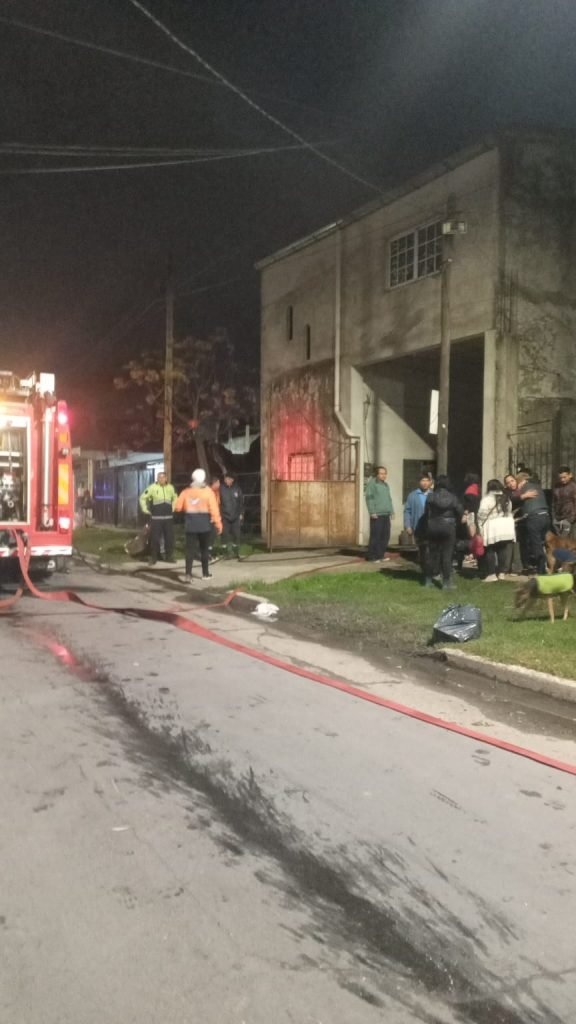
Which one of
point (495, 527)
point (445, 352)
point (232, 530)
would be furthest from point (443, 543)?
point (232, 530)

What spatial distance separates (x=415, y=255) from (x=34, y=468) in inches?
387

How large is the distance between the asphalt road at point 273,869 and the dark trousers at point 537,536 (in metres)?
6.16

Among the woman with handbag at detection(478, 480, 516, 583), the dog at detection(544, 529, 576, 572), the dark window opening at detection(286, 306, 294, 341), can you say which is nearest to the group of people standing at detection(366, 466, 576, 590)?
the woman with handbag at detection(478, 480, 516, 583)

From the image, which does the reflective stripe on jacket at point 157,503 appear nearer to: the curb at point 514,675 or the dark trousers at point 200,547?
the dark trousers at point 200,547

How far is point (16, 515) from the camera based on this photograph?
10.9 m

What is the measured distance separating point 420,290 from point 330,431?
4189 mm

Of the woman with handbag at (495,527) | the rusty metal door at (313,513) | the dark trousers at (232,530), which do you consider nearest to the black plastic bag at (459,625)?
the woman with handbag at (495,527)

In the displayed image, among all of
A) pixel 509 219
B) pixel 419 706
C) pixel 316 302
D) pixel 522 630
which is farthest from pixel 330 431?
pixel 419 706

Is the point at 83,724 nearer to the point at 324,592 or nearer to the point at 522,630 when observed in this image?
the point at 522,630

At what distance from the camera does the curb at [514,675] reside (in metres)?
6.28

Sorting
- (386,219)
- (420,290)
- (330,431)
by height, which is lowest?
(330,431)

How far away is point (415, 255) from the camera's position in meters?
16.9

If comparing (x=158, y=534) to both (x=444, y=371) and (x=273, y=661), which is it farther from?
(x=273, y=661)

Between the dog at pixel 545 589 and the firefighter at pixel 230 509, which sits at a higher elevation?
the firefighter at pixel 230 509
